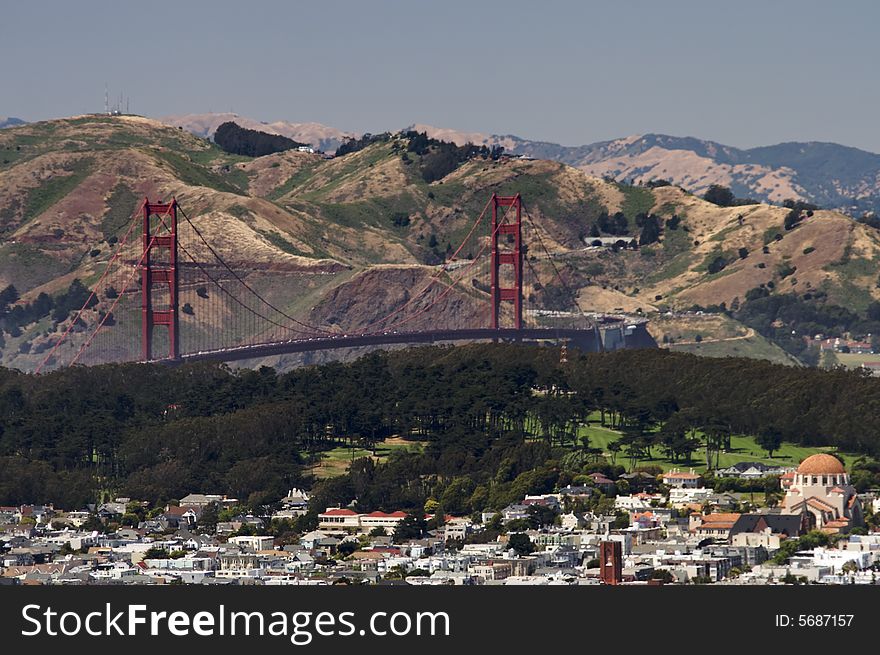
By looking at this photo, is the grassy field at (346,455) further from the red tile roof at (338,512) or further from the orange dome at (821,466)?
the orange dome at (821,466)

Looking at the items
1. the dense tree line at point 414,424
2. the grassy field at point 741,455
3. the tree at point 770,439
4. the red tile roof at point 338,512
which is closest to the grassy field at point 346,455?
the dense tree line at point 414,424

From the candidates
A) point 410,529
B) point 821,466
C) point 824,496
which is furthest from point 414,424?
point 824,496

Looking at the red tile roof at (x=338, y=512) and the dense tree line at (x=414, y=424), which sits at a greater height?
the dense tree line at (x=414, y=424)

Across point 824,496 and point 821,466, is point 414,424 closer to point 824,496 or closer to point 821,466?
point 821,466

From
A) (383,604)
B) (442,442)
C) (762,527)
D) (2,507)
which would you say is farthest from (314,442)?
(383,604)

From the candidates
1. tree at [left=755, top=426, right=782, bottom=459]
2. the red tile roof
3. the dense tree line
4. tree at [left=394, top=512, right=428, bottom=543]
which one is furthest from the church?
the red tile roof

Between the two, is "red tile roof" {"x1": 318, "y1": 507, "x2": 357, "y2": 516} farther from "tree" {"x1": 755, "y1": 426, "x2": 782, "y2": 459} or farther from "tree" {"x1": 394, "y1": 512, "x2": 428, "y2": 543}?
"tree" {"x1": 755, "y1": 426, "x2": 782, "y2": 459}
